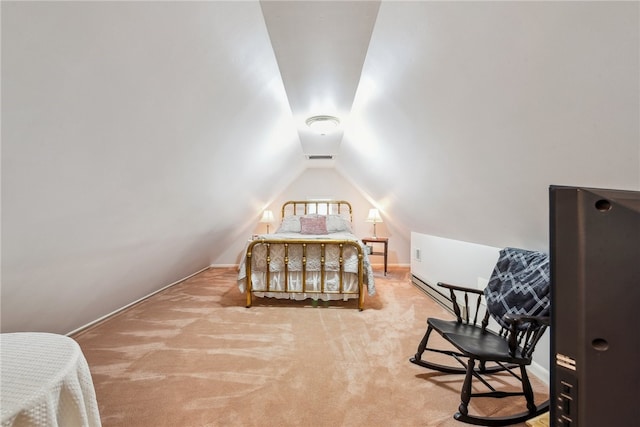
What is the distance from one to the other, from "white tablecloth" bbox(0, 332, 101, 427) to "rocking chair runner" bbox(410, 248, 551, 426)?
156 cm

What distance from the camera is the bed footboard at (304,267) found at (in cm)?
305

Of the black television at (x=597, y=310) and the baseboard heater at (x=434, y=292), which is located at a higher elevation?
the black television at (x=597, y=310)

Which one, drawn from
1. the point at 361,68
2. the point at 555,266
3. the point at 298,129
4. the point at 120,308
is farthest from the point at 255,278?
the point at 555,266

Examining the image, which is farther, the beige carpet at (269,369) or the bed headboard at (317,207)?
the bed headboard at (317,207)

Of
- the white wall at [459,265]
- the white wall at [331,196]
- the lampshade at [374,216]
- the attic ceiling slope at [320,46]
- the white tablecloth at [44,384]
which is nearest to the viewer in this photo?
the white tablecloth at [44,384]

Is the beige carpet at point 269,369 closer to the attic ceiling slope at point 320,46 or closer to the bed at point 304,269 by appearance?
Answer: the bed at point 304,269

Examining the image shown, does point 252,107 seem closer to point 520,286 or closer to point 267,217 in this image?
point 520,286

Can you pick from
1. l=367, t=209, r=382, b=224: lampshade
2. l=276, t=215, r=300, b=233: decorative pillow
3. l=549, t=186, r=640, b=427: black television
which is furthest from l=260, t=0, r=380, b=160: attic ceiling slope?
l=367, t=209, r=382, b=224: lampshade

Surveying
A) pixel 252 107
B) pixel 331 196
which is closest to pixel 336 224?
pixel 331 196

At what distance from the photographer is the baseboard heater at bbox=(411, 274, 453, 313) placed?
2.92 m

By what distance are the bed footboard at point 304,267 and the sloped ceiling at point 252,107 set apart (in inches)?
36.6

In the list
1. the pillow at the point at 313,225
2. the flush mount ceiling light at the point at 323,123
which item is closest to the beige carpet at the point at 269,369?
the pillow at the point at 313,225

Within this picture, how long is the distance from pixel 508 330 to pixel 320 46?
198 centimetres

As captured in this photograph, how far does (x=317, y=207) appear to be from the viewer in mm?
5402
